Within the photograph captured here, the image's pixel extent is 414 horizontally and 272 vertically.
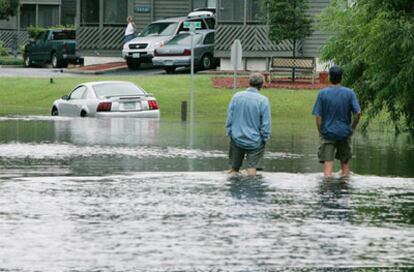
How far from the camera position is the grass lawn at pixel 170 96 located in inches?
1713

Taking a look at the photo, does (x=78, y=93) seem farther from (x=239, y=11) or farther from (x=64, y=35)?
(x=64, y=35)

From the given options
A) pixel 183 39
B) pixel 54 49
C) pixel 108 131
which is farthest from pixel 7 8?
pixel 108 131

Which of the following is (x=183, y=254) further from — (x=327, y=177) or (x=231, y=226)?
(x=327, y=177)

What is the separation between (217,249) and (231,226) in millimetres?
1591

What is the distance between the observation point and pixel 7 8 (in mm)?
A: 71688

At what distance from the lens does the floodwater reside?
42.5 ft

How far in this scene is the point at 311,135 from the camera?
110 feet

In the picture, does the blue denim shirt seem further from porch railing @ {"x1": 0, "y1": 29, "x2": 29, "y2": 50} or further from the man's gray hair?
porch railing @ {"x1": 0, "y1": 29, "x2": 29, "y2": 50}

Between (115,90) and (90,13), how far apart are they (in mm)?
25409

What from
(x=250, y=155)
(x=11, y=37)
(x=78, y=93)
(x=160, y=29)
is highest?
(x=160, y=29)

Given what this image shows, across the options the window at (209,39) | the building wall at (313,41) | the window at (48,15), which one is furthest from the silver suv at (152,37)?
the window at (48,15)

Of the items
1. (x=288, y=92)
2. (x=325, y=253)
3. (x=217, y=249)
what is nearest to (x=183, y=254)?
(x=217, y=249)

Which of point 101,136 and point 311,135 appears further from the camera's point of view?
point 311,135

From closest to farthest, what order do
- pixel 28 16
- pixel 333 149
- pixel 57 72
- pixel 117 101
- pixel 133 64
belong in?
pixel 333 149 → pixel 117 101 → pixel 133 64 → pixel 57 72 → pixel 28 16
